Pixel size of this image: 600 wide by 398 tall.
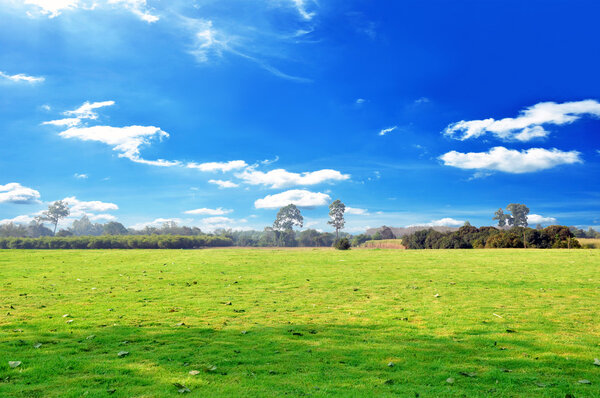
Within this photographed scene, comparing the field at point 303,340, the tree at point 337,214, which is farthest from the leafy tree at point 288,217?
the field at point 303,340

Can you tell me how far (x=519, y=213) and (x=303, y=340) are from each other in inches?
5337

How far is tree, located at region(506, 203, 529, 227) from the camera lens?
12162cm

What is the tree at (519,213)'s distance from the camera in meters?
122

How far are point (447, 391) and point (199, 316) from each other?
8.88 m

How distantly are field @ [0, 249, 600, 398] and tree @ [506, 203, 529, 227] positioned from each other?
117 meters

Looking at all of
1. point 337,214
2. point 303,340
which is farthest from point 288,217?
point 303,340

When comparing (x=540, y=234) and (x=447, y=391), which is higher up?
(x=540, y=234)

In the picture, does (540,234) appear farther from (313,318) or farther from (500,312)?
(313,318)

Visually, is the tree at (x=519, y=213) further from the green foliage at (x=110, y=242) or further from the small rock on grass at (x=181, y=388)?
the small rock on grass at (x=181, y=388)

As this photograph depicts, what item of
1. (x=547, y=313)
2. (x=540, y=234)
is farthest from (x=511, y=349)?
(x=540, y=234)

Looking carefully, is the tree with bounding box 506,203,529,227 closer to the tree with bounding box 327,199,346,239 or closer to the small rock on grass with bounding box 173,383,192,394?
the tree with bounding box 327,199,346,239

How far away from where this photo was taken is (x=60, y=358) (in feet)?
26.8

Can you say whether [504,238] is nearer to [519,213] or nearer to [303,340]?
[303,340]

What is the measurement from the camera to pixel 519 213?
12269 cm
